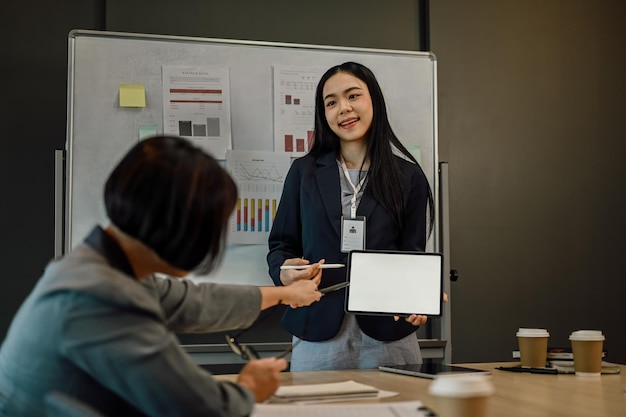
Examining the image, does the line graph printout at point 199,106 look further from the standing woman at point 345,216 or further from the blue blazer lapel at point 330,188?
the blue blazer lapel at point 330,188

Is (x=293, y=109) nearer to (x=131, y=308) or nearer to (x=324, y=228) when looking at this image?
(x=324, y=228)

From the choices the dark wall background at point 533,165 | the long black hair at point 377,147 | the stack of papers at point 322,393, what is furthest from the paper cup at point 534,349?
the dark wall background at point 533,165

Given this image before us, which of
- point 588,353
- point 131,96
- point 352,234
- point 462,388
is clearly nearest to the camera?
point 462,388

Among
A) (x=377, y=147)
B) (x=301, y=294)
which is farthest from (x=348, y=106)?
(x=301, y=294)

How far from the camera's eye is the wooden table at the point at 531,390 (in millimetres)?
1416

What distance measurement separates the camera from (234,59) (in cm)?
335

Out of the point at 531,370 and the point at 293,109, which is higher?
the point at 293,109

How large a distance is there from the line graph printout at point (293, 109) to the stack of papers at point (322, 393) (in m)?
1.98

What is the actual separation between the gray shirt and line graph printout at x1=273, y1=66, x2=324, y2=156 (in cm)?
240

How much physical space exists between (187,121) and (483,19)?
177cm

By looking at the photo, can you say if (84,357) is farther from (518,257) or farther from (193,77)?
(518,257)

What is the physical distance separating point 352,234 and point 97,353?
1.46 m

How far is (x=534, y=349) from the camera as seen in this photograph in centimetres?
209

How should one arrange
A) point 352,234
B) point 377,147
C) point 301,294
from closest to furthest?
point 301,294
point 352,234
point 377,147
